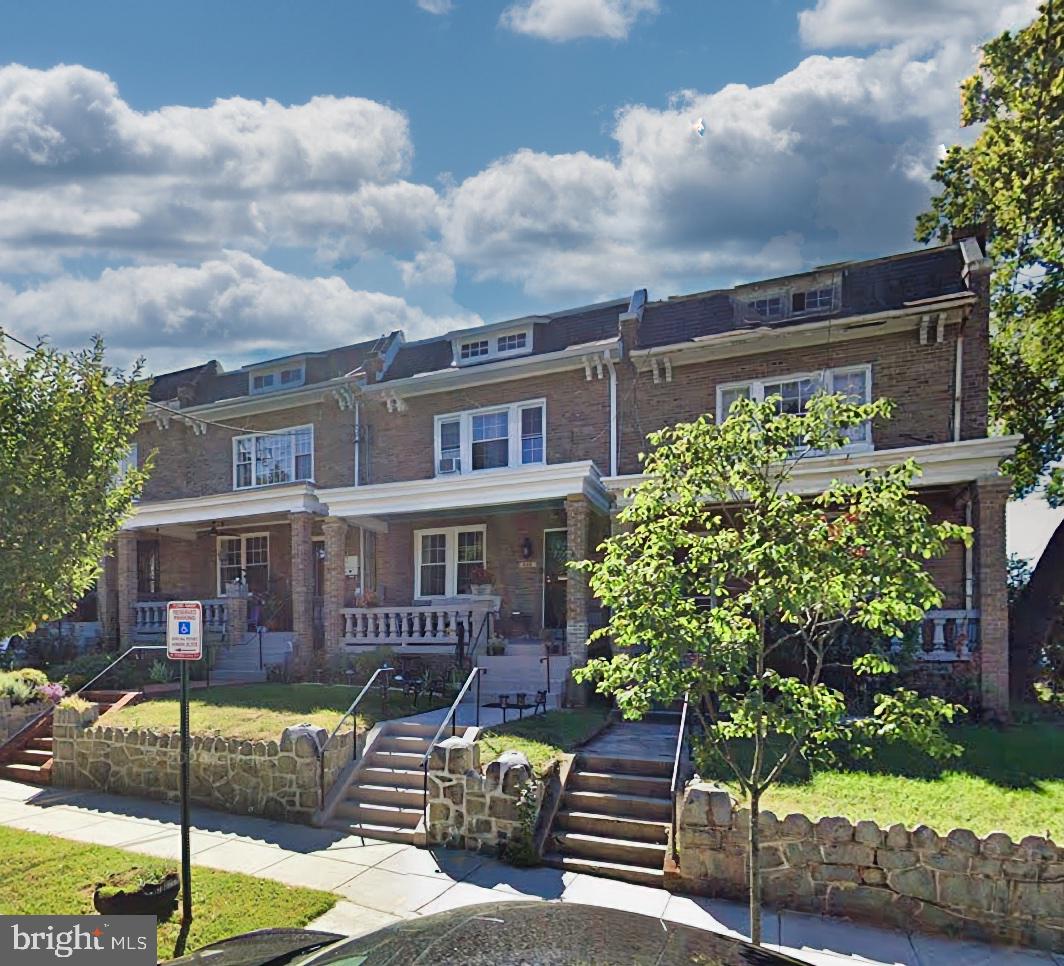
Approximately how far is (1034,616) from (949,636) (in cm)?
402

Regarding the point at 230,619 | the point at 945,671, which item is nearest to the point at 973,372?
the point at 945,671

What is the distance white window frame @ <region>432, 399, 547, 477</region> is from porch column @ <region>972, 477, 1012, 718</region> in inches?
343

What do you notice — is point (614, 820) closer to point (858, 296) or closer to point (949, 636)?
point (949, 636)

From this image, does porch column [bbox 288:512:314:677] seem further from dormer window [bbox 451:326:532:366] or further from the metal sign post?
the metal sign post

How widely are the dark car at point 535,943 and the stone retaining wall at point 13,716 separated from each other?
12378 millimetres

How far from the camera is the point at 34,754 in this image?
40.8ft

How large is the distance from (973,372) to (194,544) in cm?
2041

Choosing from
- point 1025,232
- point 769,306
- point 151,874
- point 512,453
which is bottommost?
point 151,874

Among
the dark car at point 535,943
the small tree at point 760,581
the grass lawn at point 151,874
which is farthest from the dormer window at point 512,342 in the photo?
the dark car at point 535,943

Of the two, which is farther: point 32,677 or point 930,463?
point 32,677

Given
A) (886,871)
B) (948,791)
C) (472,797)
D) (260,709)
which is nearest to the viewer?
(886,871)

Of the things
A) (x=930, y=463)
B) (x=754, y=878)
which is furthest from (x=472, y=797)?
(x=930, y=463)

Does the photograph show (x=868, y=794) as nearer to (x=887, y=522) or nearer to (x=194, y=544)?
(x=887, y=522)

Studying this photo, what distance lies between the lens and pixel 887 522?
17.3 feet
